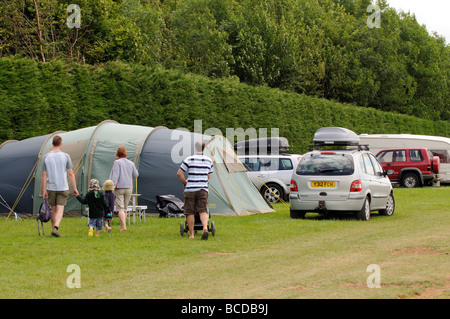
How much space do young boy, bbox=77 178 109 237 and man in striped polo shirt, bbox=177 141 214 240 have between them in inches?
65.8

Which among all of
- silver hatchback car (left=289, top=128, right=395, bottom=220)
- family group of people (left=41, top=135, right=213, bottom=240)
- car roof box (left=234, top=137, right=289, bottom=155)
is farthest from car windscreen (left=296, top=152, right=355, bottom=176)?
car roof box (left=234, top=137, right=289, bottom=155)

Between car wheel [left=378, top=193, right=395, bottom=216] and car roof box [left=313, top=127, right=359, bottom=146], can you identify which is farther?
car roof box [left=313, top=127, right=359, bottom=146]

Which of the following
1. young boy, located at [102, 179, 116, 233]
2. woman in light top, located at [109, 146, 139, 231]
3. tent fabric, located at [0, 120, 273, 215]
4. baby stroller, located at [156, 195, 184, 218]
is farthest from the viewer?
tent fabric, located at [0, 120, 273, 215]

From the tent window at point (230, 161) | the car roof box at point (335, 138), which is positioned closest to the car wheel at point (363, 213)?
the car roof box at point (335, 138)

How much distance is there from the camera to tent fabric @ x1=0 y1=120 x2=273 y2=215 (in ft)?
54.0

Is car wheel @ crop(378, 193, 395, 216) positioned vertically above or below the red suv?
below

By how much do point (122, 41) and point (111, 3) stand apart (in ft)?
5.19

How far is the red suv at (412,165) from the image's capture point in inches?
1118

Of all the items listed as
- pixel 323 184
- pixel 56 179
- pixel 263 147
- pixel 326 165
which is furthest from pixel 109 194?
pixel 263 147

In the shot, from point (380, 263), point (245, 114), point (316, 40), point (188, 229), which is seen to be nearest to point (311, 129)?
point (245, 114)

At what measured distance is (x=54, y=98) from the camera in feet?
64.0

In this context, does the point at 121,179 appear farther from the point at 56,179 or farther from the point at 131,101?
the point at 131,101

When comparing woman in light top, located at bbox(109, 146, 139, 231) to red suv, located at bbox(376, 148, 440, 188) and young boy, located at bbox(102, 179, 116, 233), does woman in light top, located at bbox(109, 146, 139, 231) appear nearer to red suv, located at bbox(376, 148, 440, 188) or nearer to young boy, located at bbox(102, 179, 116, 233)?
young boy, located at bbox(102, 179, 116, 233)

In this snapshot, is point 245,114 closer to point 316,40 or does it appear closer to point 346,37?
point 316,40
